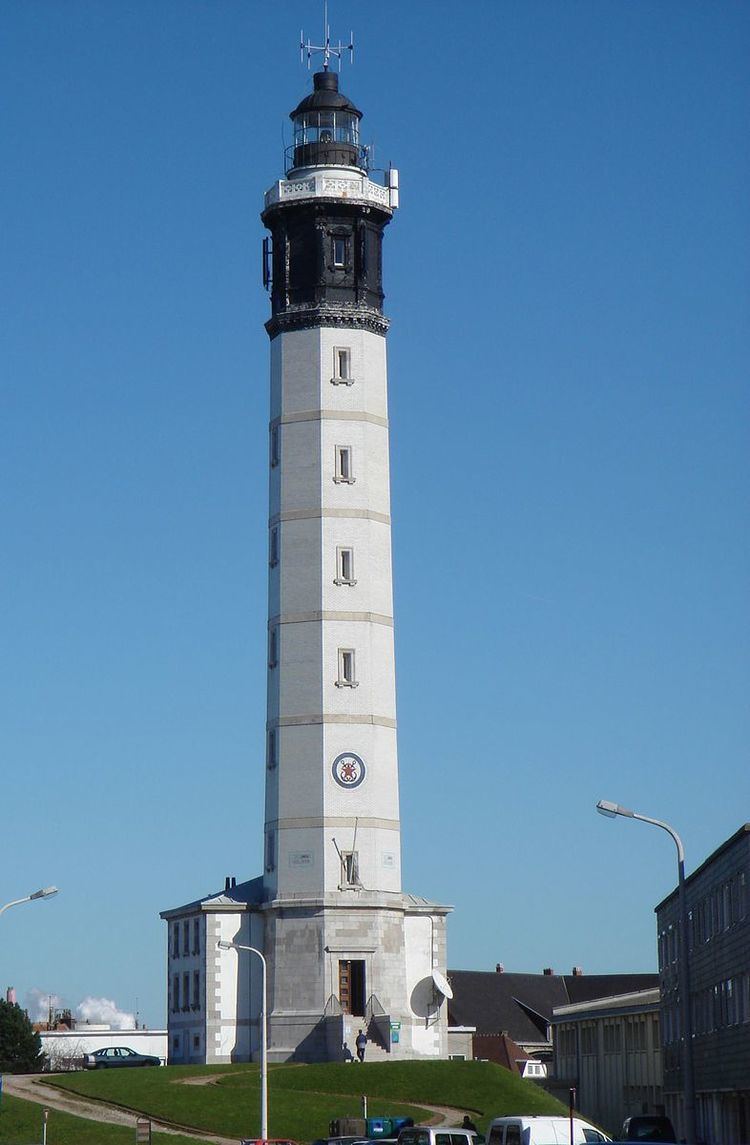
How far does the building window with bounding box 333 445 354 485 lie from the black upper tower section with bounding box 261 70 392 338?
571 cm

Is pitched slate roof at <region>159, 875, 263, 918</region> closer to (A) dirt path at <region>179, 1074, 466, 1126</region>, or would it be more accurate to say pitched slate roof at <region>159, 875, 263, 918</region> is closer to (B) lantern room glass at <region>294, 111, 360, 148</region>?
(A) dirt path at <region>179, 1074, 466, 1126</region>

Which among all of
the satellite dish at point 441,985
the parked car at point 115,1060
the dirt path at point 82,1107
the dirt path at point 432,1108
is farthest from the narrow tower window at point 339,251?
the dirt path at point 82,1107

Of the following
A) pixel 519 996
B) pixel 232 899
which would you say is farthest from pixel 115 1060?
pixel 519 996

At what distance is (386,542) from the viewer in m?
84.1

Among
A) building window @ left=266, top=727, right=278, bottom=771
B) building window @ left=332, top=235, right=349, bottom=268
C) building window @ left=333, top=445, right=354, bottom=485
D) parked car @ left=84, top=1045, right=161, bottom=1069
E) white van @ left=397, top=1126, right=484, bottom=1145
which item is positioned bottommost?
white van @ left=397, top=1126, right=484, bottom=1145

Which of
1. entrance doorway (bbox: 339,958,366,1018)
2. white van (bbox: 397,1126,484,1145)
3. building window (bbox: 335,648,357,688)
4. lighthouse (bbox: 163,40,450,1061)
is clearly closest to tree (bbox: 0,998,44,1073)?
lighthouse (bbox: 163,40,450,1061)

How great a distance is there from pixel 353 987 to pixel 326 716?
11.1m

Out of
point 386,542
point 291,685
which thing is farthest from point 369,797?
point 386,542

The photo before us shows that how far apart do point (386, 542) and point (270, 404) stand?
8190 millimetres

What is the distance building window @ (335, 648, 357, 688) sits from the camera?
268ft

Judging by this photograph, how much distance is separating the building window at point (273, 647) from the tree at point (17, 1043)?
3270 cm

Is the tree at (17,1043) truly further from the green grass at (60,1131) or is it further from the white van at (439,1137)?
the white van at (439,1137)

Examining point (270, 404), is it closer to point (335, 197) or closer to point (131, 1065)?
point (335, 197)

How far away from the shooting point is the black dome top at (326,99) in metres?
88.8
